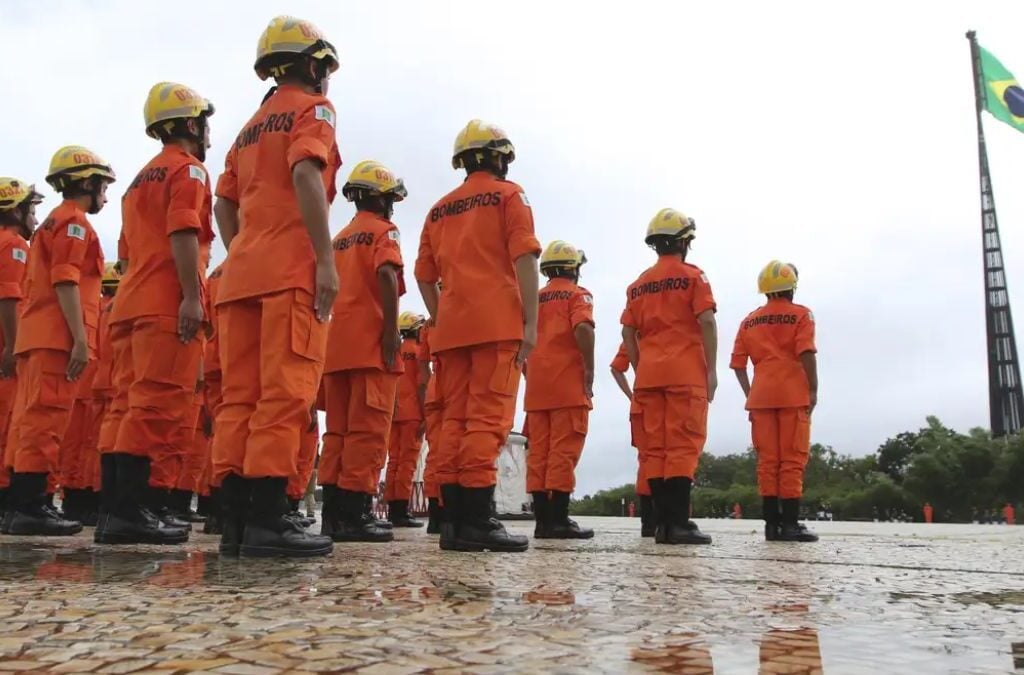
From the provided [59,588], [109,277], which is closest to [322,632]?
[59,588]

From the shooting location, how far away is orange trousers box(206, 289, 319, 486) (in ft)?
11.2

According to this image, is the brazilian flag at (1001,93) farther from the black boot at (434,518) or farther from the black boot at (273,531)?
the black boot at (273,531)

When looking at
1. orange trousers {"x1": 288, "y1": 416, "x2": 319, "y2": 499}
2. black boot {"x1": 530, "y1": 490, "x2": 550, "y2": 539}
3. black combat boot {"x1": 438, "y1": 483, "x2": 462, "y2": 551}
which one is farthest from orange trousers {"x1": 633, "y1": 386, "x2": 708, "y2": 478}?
orange trousers {"x1": 288, "y1": 416, "x2": 319, "y2": 499}

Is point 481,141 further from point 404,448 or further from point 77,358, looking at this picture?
point 404,448

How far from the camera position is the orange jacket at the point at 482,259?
14.9 feet

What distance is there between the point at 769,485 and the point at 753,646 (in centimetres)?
544

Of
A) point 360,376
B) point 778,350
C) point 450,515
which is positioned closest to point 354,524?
point 360,376

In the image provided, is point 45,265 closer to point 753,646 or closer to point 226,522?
point 226,522

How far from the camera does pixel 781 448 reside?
22.9 feet

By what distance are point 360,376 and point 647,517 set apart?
9.98ft

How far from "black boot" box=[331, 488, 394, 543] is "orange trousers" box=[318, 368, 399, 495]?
0.20 ft

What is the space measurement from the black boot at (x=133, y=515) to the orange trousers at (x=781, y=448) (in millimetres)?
4393

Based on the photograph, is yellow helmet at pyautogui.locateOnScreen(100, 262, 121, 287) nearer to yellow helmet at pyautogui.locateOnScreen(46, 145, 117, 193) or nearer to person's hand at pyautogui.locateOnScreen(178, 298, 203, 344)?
yellow helmet at pyautogui.locateOnScreen(46, 145, 117, 193)

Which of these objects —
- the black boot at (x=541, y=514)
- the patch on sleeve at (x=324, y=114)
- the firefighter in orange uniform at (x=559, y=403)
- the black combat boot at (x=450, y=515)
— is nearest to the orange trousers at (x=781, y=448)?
the firefighter in orange uniform at (x=559, y=403)
